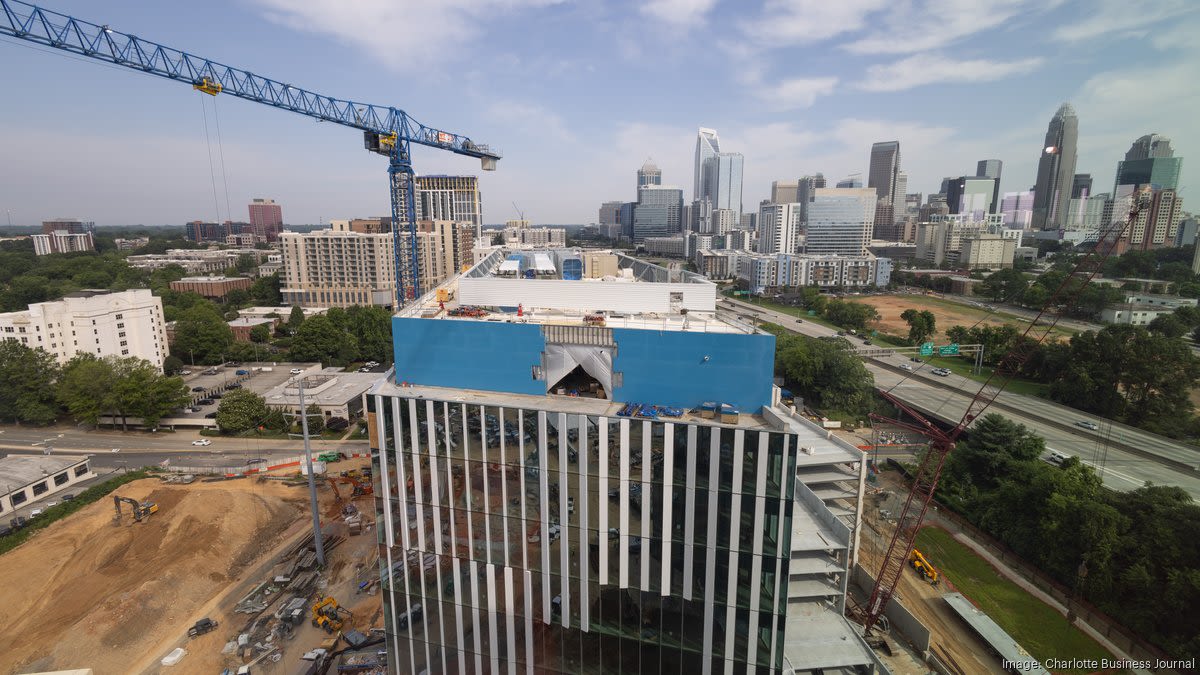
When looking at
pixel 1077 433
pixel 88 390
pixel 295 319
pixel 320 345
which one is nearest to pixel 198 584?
pixel 88 390

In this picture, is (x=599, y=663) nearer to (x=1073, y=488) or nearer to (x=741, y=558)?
(x=741, y=558)

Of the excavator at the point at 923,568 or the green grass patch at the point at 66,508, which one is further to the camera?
the green grass patch at the point at 66,508

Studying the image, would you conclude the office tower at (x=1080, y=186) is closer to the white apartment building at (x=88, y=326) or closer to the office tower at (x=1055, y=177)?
the office tower at (x=1055, y=177)

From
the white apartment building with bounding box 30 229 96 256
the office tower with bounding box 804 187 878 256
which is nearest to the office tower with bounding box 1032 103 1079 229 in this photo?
the office tower with bounding box 804 187 878 256

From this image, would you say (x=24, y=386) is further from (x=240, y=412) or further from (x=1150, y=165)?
(x=1150, y=165)

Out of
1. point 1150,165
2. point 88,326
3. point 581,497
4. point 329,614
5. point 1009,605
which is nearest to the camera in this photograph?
point 581,497

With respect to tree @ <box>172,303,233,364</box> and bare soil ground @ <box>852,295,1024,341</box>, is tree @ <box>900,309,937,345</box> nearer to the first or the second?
bare soil ground @ <box>852,295,1024,341</box>

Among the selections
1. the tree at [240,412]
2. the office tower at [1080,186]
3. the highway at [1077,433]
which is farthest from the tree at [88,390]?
the office tower at [1080,186]
